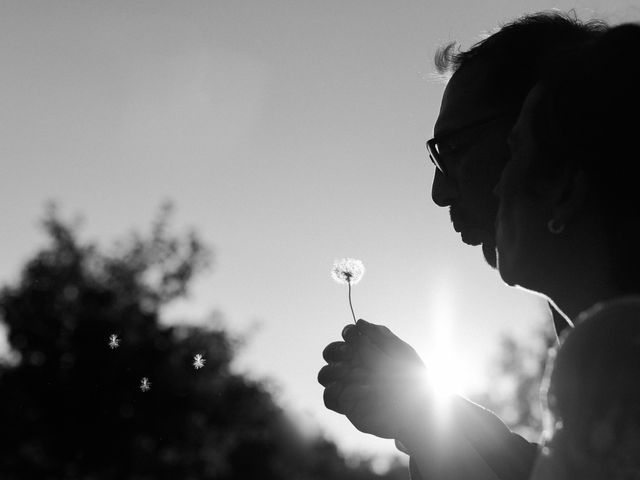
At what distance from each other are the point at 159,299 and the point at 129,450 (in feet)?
27.1

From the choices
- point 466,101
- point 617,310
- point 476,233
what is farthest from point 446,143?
point 617,310

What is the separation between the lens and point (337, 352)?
6.34 ft

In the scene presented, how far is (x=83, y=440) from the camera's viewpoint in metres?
30.3

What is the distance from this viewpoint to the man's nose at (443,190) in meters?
2.05

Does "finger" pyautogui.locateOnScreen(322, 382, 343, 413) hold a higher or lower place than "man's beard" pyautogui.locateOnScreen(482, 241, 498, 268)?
lower

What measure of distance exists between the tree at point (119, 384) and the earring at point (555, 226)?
2905 centimetres

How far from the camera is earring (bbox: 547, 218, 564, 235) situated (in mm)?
1281

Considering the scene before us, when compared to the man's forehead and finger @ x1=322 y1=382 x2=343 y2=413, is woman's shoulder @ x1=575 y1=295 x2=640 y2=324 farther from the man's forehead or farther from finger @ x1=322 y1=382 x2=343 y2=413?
the man's forehead

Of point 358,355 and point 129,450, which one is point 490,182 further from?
point 129,450

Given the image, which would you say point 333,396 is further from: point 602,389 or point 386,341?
point 602,389

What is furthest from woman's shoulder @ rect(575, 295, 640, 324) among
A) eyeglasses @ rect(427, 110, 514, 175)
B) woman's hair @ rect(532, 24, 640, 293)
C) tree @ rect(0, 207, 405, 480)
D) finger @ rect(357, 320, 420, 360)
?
tree @ rect(0, 207, 405, 480)

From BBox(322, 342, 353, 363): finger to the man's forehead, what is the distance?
729mm

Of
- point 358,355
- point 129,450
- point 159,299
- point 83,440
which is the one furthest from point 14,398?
point 358,355

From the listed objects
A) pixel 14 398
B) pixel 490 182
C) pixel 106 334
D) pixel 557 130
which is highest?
pixel 106 334
